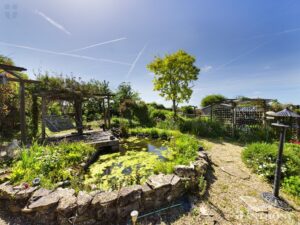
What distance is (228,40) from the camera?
7129 mm

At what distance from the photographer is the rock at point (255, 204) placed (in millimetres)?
2111

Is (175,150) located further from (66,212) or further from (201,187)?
(66,212)

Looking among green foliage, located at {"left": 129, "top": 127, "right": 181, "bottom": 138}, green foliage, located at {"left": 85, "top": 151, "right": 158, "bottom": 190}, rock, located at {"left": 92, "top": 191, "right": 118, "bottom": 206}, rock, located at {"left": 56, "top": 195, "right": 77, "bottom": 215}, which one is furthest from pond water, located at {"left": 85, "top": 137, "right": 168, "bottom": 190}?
green foliage, located at {"left": 129, "top": 127, "right": 181, "bottom": 138}

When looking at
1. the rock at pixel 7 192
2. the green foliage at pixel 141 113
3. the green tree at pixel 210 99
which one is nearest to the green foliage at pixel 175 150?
the rock at pixel 7 192

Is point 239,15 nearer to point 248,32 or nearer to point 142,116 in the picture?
point 248,32

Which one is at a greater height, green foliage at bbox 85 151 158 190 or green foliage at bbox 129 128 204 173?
green foliage at bbox 129 128 204 173

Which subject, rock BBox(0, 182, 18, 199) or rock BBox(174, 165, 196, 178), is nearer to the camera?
rock BBox(0, 182, 18, 199)

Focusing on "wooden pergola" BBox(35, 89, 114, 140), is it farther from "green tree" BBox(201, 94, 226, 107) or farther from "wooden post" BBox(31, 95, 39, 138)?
"green tree" BBox(201, 94, 226, 107)

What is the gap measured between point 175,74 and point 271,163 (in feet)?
26.4

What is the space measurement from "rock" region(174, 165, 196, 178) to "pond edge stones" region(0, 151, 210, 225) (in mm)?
323

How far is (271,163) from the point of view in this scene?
3.21 metres

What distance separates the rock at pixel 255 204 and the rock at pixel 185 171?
2.78 feet

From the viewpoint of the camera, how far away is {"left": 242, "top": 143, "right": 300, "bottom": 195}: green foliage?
2.70 meters

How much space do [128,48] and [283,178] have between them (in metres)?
7.41
